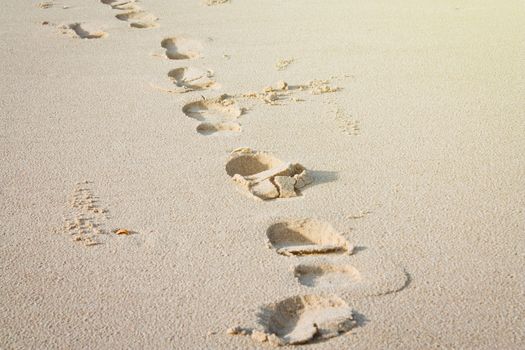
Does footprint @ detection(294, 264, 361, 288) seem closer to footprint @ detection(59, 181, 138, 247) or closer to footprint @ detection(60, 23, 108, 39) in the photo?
footprint @ detection(59, 181, 138, 247)

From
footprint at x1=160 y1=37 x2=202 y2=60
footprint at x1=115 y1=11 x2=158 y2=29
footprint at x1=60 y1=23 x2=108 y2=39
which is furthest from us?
footprint at x1=115 y1=11 x2=158 y2=29

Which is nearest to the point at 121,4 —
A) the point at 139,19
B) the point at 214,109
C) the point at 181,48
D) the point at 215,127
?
the point at 139,19

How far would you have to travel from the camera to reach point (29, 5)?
14.4 feet

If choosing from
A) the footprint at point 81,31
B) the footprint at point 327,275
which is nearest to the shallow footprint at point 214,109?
the footprint at point 327,275

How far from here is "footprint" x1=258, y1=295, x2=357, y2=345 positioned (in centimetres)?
152

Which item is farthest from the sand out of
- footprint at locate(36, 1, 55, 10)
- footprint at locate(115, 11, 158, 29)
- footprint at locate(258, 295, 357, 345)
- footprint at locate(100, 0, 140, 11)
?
footprint at locate(36, 1, 55, 10)

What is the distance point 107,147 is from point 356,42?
1525 millimetres

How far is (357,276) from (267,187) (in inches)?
20.2

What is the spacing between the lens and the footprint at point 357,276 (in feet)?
5.43

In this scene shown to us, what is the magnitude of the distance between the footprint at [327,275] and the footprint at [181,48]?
1871mm

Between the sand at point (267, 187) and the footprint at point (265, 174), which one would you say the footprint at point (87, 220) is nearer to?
the sand at point (267, 187)

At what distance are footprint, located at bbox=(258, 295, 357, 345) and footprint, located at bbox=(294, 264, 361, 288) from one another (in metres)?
0.07

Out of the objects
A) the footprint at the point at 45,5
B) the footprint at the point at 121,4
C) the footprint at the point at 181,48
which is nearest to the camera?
the footprint at the point at 181,48

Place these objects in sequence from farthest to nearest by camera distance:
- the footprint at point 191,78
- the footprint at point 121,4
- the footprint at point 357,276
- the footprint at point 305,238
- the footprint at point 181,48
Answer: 1. the footprint at point 121,4
2. the footprint at point 181,48
3. the footprint at point 191,78
4. the footprint at point 305,238
5. the footprint at point 357,276
